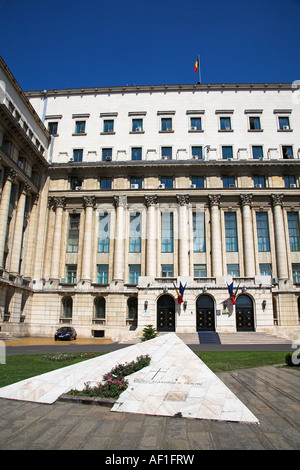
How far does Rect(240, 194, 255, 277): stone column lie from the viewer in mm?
41156

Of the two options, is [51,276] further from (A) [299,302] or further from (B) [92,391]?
(B) [92,391]

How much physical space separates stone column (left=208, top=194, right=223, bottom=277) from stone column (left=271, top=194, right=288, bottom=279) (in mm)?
7486

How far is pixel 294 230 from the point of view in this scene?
4356 centimetres

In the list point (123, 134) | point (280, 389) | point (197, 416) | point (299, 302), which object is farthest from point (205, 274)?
point (197, 416)

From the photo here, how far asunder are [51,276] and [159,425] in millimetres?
37571

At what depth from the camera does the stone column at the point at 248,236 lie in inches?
1620

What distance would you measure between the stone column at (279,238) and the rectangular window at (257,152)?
6.54 metres

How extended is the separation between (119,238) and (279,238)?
21.1 metres

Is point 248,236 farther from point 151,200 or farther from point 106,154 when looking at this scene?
point 106,154

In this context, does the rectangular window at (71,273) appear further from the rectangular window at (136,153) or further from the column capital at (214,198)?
the column capital at (214,198)

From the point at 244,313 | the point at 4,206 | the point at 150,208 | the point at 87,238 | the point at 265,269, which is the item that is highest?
the point at 150,208

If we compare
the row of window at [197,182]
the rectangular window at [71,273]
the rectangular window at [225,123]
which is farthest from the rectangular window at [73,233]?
the rectangular window at [225,123]

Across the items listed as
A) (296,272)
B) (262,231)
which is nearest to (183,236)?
(262,231)

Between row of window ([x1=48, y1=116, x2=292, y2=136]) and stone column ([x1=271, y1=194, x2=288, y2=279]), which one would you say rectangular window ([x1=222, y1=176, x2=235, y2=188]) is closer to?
stone column ([x1=271, y1=194, x2=288, y2=279])
